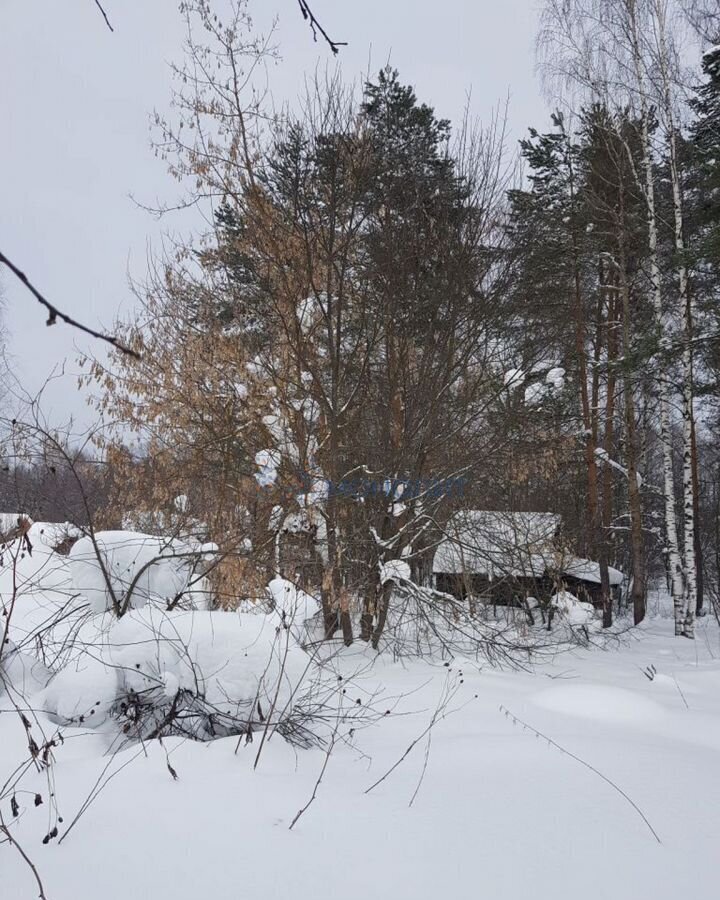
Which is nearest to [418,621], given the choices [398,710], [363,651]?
[363,651]

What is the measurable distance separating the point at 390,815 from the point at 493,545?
582cm

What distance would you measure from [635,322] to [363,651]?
8.88m

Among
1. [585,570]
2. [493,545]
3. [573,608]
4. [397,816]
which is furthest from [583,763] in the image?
[585,570]

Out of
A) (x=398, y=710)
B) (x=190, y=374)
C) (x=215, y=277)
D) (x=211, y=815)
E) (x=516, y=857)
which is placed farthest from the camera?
(x=215, y=277)

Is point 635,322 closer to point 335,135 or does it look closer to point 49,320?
point 335,135

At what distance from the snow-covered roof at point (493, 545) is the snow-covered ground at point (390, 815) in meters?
3.71

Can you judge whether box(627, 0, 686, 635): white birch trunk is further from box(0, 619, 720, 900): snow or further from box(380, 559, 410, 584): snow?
box(0, 619, 720, 900): snow

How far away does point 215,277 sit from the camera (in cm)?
767

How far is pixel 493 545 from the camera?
315 inches

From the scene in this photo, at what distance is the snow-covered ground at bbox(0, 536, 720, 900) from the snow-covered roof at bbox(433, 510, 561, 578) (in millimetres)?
3708

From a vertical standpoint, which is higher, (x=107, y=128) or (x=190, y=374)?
(x=190, y=374)

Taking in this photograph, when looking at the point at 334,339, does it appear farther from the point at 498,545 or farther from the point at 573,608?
the point at 573,608

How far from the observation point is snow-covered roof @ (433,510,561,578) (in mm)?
7449

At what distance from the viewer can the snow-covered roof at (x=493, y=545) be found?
745 cm
